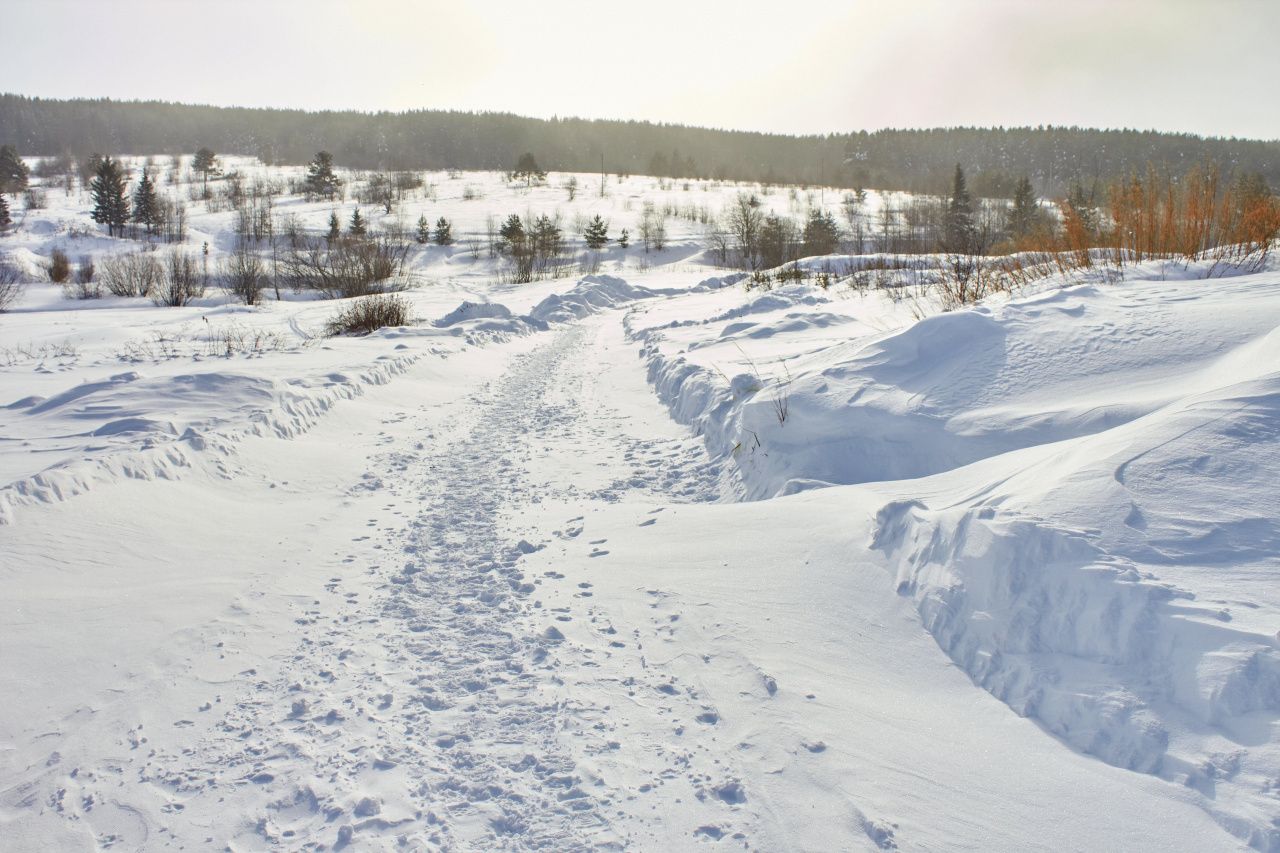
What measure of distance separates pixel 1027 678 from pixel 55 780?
11.0 feet

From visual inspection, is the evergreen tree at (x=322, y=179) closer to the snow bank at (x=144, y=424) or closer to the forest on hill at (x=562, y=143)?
the forest on hill at (x=562, y=143)

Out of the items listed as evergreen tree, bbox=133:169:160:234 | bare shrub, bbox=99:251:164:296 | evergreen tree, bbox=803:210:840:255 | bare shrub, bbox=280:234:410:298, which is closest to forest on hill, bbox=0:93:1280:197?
evergreen tree, bbox=133:169:160:234

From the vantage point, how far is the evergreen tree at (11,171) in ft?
186

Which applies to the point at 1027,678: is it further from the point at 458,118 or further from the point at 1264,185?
the point at 458,118

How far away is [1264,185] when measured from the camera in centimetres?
722

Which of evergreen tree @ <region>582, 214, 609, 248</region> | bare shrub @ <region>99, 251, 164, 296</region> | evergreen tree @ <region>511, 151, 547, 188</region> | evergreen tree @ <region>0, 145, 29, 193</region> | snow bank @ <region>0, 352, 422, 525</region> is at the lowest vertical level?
snow bank @ <region>0, 352, 422, 525</region>

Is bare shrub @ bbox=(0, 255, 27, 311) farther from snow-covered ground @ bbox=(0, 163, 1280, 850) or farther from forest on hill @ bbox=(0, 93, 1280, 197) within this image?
forest on hill @ bbox=(0, 93, 1280, 197)

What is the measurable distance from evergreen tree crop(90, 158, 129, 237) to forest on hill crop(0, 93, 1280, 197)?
43209 mm

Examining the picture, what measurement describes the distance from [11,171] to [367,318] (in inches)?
2756

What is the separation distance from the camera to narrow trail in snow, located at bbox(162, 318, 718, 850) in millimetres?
1992

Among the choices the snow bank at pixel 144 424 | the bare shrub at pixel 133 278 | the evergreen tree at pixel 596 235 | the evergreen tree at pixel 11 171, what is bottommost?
the snow bank at pixel 144 424

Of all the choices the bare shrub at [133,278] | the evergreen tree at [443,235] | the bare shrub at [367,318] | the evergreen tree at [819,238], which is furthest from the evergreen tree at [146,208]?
the evergreen tree at [819,238]

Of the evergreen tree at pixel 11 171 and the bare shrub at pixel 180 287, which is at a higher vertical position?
the evergreen tree at pixel 11 171

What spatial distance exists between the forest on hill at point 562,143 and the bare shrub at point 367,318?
274 ft
